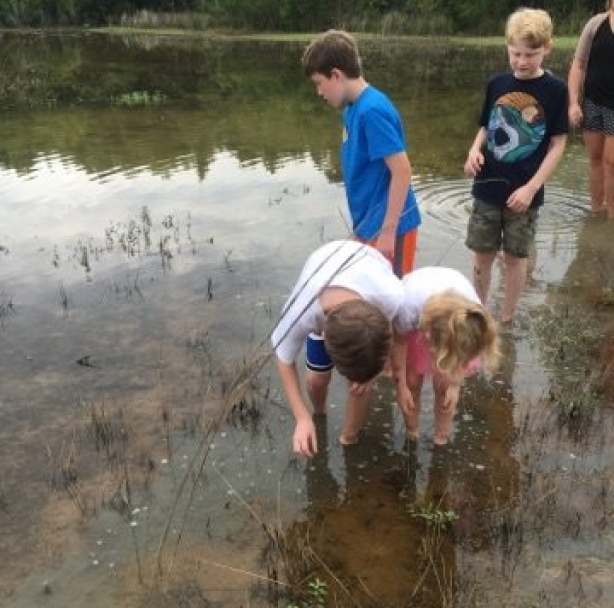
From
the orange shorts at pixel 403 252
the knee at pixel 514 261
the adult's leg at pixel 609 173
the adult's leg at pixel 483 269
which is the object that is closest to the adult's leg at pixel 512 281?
the knee at pixel 514 261

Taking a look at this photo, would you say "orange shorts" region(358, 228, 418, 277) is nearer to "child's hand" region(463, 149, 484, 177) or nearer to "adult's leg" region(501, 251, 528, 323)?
"child's hand" region(463, 149, 484, 177)

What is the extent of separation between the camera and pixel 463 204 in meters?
7.50

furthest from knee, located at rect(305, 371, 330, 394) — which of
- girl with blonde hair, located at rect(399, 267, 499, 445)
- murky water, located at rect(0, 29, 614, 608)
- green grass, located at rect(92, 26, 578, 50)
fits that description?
green grass, located at rect(92, 26, 578, 50)

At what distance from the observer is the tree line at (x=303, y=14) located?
32.6 metres

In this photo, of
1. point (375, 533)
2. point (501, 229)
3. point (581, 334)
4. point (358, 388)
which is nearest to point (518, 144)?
point (501, 229)

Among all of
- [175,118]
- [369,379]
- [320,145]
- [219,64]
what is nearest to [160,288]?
[369,379]

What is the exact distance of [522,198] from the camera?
4242 millimetres

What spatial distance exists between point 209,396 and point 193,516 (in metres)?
1.05

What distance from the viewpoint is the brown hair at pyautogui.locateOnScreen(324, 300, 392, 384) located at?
2.72m

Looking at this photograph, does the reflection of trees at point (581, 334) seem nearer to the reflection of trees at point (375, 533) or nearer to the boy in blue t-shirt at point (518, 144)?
the boy in blue t-shirt at point (518, 144)

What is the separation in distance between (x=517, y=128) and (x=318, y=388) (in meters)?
1.98

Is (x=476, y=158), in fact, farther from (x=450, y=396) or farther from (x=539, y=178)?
(x=450, y=396)

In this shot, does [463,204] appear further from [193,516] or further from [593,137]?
[193,516]

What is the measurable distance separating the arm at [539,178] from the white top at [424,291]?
1189 millimetres
